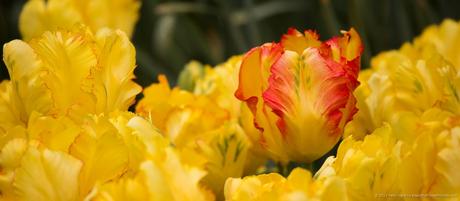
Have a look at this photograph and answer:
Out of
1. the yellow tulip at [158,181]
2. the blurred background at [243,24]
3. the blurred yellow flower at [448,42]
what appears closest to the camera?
the yellow tulip at [158,181]

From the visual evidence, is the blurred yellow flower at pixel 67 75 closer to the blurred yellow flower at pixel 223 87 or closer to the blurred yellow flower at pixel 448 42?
the blurred yellow flower at pixel 223 87

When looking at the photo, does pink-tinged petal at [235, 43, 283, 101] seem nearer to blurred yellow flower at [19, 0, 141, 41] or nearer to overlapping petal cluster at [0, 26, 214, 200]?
overlapping petal cluster at [0, 26, 214, 200]

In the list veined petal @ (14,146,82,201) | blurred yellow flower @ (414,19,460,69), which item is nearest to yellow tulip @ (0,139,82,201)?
veined petal @ (14,146,82,201)

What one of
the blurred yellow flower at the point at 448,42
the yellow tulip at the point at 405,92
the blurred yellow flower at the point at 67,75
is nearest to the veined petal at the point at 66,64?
the blurred yellow flower at the point at 67,75

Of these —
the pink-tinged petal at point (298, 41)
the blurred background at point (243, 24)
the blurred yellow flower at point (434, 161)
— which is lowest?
the blurred background at point (243, 24)

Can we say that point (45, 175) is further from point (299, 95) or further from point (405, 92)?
point (405, 92)
